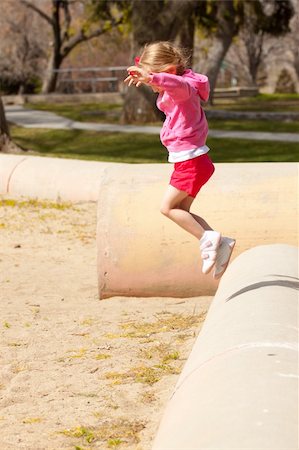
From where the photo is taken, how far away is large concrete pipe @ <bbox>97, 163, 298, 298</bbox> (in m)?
7.25

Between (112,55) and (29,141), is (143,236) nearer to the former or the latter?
(29,141)

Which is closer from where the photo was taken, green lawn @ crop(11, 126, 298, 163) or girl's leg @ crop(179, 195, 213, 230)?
girl's leg @ crop(179, 195, 213, 230)

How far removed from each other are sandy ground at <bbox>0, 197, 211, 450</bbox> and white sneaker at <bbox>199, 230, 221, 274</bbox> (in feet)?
1.74

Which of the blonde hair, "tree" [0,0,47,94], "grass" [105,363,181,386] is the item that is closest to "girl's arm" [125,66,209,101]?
the blonde hair

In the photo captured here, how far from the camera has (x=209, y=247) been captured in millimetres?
5957

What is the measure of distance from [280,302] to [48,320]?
2387 millimetres

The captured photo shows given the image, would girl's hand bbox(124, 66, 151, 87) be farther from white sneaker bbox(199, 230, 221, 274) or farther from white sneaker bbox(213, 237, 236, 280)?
white sneaker bbox(213, 237, 236, 280)

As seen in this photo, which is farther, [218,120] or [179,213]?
[218,120]

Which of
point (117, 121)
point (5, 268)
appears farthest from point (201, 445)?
point (117, 121)

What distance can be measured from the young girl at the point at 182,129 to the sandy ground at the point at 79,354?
681mm

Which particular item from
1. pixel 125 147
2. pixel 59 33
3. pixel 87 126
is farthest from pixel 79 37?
pixel 125 147

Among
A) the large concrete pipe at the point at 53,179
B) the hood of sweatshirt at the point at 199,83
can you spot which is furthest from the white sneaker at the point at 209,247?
the large concrete pipe at the point at 53,179

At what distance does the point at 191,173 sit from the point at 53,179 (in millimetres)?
6329

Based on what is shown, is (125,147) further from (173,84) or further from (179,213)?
(173,84)
